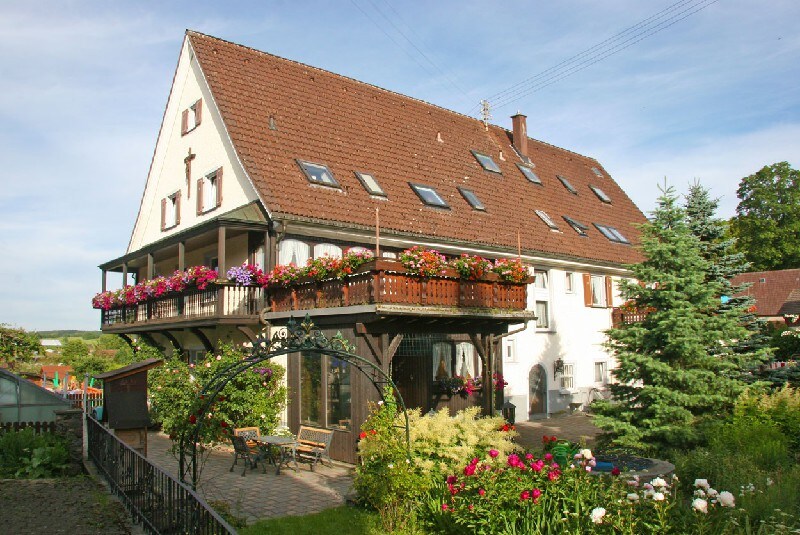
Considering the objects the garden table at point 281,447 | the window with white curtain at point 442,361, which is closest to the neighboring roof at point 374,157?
the window with white curtain at point 442,361

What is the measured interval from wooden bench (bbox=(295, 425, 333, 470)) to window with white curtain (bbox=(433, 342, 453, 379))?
3.85 metres

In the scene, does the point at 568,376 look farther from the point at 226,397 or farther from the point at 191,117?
the point at 191,117

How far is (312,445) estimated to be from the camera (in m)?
14.2

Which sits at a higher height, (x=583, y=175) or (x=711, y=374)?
(x=583, y=175)

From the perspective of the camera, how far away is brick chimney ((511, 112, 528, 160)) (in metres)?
28.9

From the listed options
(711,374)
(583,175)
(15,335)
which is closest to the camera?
(711,374)

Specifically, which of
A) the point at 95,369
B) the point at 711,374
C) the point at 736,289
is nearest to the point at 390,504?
the point at 711,374

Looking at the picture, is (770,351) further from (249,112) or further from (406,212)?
(249,112)

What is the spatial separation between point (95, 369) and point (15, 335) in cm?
815

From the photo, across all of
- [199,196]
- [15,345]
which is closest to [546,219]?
[199,196]

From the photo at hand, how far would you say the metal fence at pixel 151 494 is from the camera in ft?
20.5

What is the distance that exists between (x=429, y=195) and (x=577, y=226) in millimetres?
7858

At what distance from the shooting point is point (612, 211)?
2980cm

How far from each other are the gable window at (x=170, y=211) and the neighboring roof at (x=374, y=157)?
4489 mm
